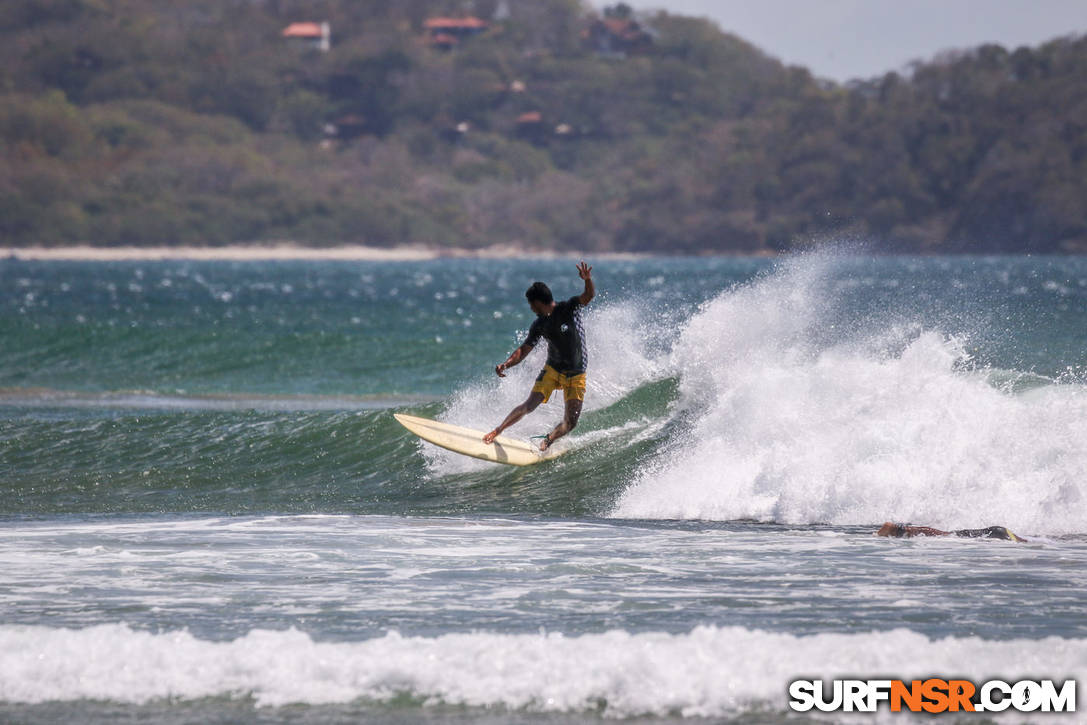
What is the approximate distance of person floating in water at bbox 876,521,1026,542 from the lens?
1030cm

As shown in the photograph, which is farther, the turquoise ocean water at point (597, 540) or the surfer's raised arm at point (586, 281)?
the surfer's raised arm at point (586, 281)

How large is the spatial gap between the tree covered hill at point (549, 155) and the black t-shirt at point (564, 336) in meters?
104

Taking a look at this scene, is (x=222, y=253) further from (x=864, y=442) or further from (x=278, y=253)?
(x=864, y=442)

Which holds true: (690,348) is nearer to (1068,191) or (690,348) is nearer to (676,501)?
(676,501)

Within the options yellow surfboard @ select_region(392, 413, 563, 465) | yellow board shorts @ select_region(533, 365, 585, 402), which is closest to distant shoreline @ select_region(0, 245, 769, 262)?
yellow surfboard @ select_region(392, 413, 563, 465)

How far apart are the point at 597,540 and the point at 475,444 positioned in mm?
3209

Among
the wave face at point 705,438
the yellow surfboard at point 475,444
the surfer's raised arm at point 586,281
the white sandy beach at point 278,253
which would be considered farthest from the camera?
the white sandy beach at point 278,253

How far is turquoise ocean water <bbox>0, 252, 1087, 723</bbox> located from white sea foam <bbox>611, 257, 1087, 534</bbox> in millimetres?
34

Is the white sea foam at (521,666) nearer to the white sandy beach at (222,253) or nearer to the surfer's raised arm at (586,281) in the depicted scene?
the surfer's raised arm at (586,281)

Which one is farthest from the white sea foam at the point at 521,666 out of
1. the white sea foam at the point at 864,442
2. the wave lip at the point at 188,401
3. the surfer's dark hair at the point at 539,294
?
the wave lip at the point at 188,401

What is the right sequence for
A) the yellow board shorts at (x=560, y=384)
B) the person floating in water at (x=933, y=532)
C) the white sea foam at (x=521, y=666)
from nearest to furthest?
the white sea foam at (x=521, y=666), the person floating in water at (x=933, y=532), the yellow board shorts at (x=560, y=384)

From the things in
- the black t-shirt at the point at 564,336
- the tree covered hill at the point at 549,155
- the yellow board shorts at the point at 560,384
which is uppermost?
the tree covered hill at the point at 549,155

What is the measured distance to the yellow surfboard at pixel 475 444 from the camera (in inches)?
528

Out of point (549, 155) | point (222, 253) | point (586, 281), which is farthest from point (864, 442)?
point (549, 155)
